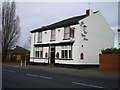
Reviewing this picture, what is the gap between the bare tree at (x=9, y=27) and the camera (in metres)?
50.8

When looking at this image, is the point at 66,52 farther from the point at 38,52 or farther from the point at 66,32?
the point at 38,52

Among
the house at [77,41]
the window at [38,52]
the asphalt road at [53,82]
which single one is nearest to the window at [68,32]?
the house at [77,41]

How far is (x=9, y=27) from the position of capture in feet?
167

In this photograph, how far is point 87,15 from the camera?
36188 millimetres

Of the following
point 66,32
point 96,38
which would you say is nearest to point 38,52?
point 66,32

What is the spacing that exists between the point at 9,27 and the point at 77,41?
21621 millimetres

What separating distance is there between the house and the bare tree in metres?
12.3

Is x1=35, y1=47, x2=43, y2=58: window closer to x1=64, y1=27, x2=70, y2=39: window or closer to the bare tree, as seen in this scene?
x1=64, y1=27, x2=70, y2=39: window

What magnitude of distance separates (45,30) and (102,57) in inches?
558

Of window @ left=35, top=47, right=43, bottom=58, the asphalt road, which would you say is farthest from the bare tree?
the asphalt road

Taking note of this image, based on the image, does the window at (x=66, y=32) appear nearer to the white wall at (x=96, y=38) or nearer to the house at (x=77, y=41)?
the house at (x=77, y=41)

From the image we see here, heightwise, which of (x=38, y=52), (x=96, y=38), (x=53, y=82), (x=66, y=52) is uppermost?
(x=96, y=38)

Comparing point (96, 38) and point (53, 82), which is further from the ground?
point (96, 38)

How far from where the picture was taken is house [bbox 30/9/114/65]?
33844mm
